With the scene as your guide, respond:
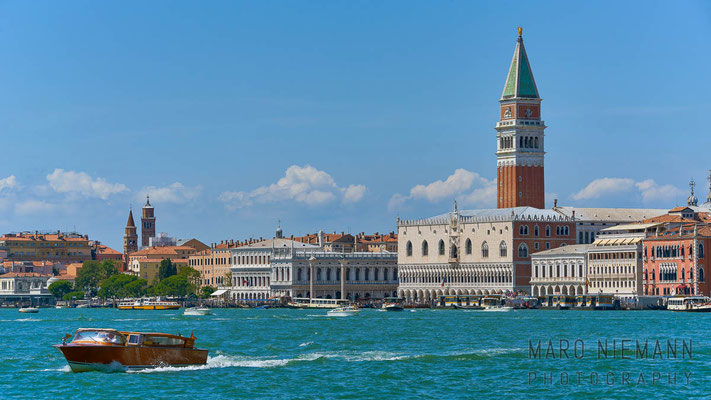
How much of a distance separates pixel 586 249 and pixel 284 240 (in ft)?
178

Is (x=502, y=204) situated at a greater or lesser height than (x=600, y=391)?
greater

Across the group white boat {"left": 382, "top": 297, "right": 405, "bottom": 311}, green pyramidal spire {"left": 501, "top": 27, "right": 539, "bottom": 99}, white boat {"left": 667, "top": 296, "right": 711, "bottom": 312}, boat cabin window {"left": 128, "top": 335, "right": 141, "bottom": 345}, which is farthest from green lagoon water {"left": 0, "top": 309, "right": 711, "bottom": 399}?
green pyramidal spire {"left": 501, "top": 27, "right": 539, "bottom": 99}

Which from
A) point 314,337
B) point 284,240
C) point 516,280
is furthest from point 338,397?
point 284,240

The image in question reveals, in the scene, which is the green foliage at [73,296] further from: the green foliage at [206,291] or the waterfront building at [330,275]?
the waterfront building at [330,275]

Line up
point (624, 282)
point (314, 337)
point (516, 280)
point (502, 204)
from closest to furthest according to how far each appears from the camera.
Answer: point (314, 337) < point (624, 282) < point (516, 280) < point (502, 204)

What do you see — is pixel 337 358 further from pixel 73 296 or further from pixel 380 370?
pixel 73 296

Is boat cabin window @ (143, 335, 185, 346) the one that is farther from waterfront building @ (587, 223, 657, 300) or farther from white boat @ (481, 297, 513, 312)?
waterfront building @ (587, 223, 657, 300)

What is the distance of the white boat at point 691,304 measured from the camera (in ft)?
380

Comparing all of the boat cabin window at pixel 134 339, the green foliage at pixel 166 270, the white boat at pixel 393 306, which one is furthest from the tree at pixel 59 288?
the boat cabin window at pixel 134 339

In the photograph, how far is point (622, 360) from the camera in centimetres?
5938

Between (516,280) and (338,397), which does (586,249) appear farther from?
(338,397)

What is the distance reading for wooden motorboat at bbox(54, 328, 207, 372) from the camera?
172ft

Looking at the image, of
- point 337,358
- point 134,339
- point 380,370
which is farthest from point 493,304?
point 134,339

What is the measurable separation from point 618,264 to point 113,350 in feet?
290
